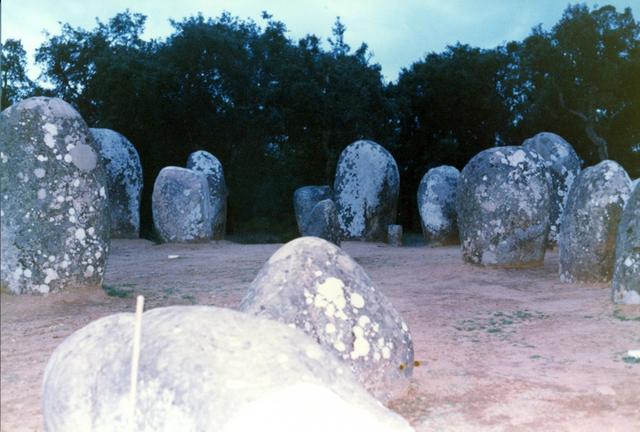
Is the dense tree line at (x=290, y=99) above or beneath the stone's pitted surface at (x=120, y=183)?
above

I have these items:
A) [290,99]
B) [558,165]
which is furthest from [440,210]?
[290,99]

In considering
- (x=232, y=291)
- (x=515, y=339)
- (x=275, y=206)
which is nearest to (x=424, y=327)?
(x=515, y=339)

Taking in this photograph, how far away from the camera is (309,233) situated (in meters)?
14.0

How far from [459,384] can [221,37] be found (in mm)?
20081

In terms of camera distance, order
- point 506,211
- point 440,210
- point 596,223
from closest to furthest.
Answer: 1. point 596,223
2. point 506,211
3. point 440,210

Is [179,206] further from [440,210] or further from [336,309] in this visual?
[336,309]

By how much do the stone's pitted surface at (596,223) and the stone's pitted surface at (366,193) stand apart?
843 centimetres

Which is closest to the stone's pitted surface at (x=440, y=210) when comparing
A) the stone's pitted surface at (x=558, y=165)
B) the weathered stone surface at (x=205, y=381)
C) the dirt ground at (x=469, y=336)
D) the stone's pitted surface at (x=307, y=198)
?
the stone's pitted surface at (x=558, y=165)

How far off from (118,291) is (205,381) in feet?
19.8

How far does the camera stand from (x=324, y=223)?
13836mm

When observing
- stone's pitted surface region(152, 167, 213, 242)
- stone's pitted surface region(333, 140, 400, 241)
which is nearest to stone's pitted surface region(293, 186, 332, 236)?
stone's pitted surface region(333, 140, 400, 241)

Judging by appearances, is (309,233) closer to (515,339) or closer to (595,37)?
(515,339)

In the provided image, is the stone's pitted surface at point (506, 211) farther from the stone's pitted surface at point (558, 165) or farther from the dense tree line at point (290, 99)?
the dense tree line at point (290, 99)

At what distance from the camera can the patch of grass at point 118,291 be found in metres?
7.70
